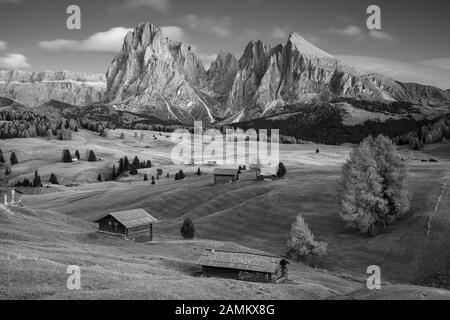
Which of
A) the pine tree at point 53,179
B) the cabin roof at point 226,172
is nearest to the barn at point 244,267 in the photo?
the cabin roof at point 226,172

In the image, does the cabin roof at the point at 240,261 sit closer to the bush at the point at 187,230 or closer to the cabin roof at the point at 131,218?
the cabin roof at the point at 131,218

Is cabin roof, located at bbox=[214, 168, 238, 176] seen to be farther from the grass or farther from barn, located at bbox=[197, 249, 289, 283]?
barn, located at bbox=[197, 249, 289, 283]

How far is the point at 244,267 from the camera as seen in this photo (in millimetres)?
51250

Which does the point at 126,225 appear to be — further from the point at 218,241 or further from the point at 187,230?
the point at 218,241

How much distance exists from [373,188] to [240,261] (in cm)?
3393

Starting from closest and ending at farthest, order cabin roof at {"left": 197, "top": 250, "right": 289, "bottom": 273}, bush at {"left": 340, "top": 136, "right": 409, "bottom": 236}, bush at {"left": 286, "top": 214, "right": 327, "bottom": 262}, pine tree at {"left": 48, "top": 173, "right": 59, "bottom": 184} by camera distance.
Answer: cabin roof at {"left": 197, "top": 250, "right": 289, "bottom": 273}, bush at {"left": 286, "top": 214, "right": 327, "bottom": 262}, bush at {"left": 340, "top": 136, "right": 409, "bottom": 236}, pine tree at {"left": 48, "top": 173, "right": 59, "bottom": 184}

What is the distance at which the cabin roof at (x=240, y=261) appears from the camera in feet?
166

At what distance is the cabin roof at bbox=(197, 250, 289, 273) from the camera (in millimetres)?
50594

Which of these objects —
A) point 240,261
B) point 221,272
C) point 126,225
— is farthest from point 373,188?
point 126,225

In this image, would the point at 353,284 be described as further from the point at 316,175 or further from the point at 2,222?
the point at 316,175

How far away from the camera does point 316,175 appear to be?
107938mm

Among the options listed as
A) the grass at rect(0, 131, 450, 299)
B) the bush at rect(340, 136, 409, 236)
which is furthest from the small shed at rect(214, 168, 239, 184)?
the bush at rect(340, 136, 409, 236)

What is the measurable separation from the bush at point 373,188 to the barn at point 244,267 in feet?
88.7
